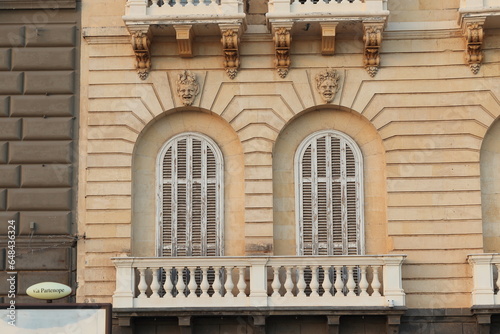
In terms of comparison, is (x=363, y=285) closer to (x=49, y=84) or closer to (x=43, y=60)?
(x=49, y=84)

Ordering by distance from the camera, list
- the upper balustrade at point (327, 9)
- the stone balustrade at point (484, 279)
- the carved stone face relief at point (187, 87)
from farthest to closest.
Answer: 1. the carved stone face relief at point (187, 87)
2. the upper balustrade at point (327, 9)
3. the stone balustrade at point (484, 279)

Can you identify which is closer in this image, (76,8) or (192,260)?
(192,260)

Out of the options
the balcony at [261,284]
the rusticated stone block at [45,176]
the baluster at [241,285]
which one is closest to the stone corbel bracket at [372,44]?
the balcony at [261,284]

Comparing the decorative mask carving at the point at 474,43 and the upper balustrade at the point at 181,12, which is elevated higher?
the upper balustrade at the point at 181,12

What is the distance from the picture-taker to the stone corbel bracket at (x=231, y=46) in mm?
22625

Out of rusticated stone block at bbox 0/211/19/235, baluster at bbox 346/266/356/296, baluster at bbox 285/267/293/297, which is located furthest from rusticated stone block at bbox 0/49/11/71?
baluster at bbox 346/266/356/296

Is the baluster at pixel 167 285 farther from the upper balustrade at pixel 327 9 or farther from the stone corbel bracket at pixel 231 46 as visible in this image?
the upper balustrade at pixel 327 9

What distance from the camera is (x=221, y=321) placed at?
22.0 metres

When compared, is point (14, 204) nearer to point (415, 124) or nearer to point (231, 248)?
point (231, 248)

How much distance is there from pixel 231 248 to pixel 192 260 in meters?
1.38

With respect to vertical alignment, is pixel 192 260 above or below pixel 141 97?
below

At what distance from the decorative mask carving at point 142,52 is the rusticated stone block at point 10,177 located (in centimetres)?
344

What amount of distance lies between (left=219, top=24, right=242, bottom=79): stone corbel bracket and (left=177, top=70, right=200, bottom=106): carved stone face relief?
78 cm

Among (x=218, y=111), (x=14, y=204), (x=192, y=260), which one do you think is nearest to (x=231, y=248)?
(x=192, y=260)
